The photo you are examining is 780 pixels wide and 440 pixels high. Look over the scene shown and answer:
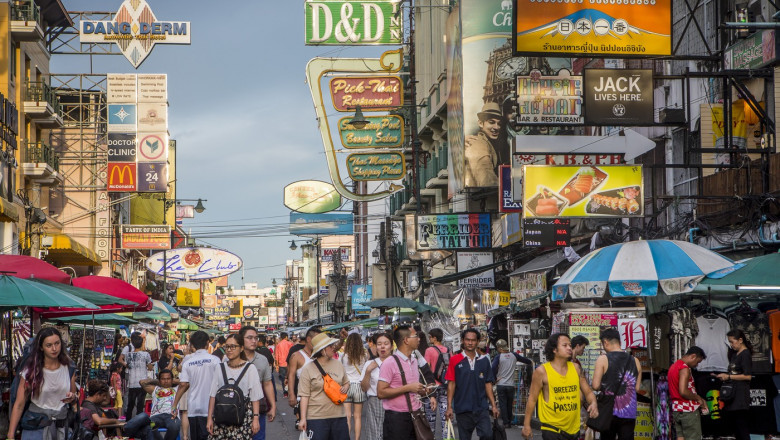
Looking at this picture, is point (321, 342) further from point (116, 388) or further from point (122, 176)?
point (122, 176)

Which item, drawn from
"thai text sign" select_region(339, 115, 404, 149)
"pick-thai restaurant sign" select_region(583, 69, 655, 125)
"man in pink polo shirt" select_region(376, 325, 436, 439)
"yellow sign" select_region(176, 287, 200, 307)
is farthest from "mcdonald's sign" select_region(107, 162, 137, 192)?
"yellow sign" select_region(176, 287, 200, 307)

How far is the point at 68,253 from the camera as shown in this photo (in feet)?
123

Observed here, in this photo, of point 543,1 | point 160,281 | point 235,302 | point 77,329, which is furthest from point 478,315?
point 235,302

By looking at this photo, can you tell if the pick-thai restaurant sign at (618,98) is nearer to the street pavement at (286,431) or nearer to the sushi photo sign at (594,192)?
the sushi photo sign at (594,192)

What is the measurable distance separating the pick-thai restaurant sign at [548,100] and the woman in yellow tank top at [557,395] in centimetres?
1098

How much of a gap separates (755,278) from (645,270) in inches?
59.3

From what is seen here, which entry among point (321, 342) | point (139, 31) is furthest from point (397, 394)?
point (139, 31)

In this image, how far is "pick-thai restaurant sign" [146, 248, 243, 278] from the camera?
4344cm

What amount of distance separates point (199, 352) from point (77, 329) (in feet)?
55.1

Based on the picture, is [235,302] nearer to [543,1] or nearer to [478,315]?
[478,315]

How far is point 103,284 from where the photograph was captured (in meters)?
18.4

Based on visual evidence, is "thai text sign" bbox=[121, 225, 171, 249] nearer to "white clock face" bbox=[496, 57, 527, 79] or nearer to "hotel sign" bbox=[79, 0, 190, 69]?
"hotel sign" bbox=[79, 0, 190, 69]

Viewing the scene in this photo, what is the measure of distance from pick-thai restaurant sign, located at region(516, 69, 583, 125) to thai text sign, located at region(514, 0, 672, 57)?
175 centimetres

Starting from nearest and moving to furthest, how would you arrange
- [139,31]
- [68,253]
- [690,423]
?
1. [690,423]
2. [68,253]
3. [139,31]
